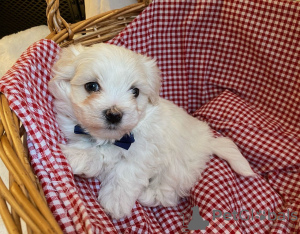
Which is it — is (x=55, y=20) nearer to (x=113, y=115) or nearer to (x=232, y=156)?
(x=113, y=115)

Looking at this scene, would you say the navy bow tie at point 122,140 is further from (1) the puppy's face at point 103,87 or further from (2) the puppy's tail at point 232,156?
(2) the puppy's tail at point 232,156

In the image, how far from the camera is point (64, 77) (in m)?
1.47

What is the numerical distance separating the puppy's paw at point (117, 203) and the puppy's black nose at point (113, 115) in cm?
46

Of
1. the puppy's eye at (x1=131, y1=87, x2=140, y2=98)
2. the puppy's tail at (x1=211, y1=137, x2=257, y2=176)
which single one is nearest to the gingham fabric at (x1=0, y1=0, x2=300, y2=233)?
the puppy's tail at (x1=211, y1=137, x2=257, y2=176)

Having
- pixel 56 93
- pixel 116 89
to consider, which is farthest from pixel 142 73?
pixel 56 93

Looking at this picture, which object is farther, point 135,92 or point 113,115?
point 135,92

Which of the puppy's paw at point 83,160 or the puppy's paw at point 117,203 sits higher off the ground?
the puppy's paw at point 83,160

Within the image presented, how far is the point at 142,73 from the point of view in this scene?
1491 millimetres

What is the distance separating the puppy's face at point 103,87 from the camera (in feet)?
4.32

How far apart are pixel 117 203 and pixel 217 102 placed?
4.01ft

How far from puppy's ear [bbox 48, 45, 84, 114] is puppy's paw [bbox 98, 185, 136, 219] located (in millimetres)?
514

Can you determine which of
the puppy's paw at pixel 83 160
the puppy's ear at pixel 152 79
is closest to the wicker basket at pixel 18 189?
the puppy's paw at pixel 83 160

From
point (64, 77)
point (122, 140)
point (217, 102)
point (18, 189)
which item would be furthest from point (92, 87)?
point (217, 102)

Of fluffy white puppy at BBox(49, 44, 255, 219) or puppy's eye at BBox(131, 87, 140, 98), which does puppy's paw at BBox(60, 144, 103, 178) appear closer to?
fluffy white puppy at BBox(49, 44, 255, 219)
